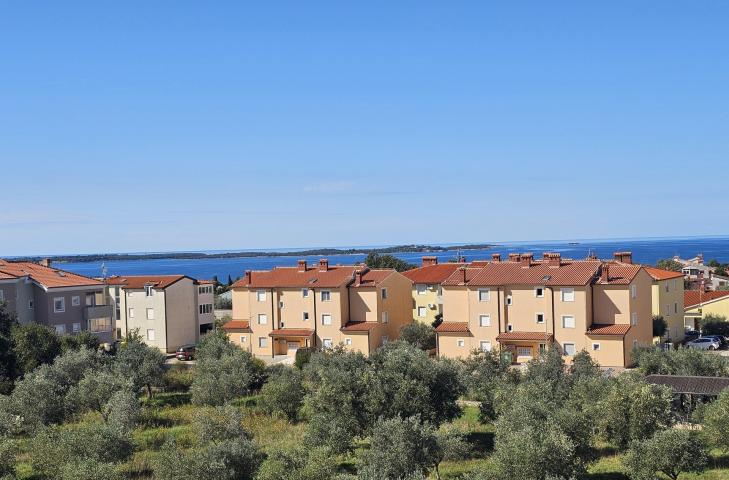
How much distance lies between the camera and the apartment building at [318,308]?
58781 millimetres

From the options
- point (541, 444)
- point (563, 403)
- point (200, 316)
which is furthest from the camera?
point (200, 316)

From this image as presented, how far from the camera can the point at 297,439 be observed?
108 feet

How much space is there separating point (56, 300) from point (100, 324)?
4349 mm

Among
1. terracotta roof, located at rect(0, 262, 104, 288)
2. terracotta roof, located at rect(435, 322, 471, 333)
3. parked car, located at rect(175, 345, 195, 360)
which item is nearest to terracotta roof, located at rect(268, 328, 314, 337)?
parked car, located at rect(175, 345, 195, 360)

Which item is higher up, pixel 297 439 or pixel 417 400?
pixel 417 400

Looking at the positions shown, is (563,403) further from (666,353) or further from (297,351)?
(297,351)

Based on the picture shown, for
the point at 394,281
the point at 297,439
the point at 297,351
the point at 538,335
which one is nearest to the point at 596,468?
the point at 297,439

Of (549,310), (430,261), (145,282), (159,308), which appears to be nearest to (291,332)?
(159,308)

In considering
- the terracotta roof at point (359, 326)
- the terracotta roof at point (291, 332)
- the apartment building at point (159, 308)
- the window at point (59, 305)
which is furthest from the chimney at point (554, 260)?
the window at point (59, 305)

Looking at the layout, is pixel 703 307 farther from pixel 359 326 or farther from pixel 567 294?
pixel 359 326

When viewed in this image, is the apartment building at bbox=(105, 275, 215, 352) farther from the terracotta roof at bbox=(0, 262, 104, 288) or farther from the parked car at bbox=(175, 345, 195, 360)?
the terracotta roof at bbox=(0, 262, 104, 288)

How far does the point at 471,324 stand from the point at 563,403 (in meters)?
22.3

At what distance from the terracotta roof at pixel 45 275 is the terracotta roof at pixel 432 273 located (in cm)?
2708

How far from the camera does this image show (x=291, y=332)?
59.7 metres
